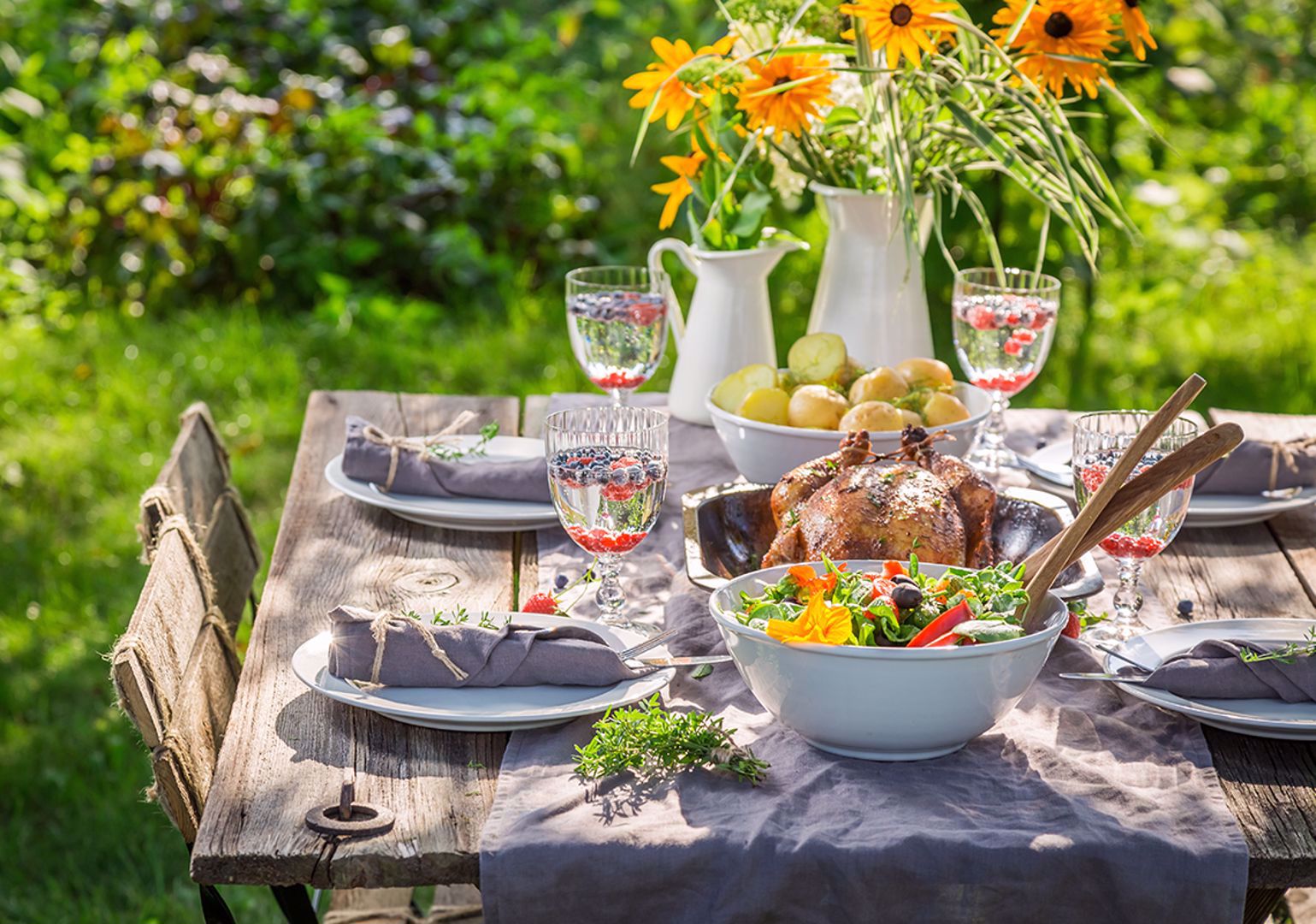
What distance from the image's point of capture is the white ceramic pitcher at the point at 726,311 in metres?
2.42

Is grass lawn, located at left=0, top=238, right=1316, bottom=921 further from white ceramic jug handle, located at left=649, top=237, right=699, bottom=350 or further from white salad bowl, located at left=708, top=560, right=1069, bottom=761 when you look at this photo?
white salad bowl, located at left=708, top=560, right=1069, bottom=761

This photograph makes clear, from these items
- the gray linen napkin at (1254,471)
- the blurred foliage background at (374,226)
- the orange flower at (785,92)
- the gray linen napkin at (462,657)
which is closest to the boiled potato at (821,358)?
the orange flower at (785,92)

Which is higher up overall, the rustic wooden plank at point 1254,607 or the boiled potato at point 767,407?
the boiled potato at point 767,407

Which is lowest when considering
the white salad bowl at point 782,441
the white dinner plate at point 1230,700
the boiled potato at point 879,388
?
the white dinner plate at point 1230,700

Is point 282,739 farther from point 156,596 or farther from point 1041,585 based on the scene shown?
point 1041,585

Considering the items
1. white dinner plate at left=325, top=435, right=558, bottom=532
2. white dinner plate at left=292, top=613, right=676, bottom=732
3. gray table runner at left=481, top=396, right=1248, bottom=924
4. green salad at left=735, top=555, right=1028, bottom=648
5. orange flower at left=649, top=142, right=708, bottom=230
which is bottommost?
gray table runner at left=481, top=396, right=1248, bottom=924

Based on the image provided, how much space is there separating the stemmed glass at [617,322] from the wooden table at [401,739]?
351 millimetres

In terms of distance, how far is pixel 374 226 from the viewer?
5613 mm

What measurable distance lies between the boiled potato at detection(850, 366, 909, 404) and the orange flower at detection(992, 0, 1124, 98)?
47 cm

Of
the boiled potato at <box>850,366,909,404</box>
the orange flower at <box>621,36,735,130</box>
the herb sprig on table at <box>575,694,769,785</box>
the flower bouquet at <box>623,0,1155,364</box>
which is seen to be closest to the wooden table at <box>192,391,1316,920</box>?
the herb sprig on table at <box>575,694,769,785</box>

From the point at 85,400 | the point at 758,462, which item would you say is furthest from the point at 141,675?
the point at 85,400

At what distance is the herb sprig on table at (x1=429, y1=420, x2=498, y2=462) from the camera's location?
2.18 m

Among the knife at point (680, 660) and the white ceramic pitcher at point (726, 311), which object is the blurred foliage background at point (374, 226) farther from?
the knife at point (680, 660)

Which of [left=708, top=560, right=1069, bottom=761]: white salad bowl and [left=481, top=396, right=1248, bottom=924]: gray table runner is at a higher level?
[left=708, top=560, right=1069, bottom=761]: white salad bowl
